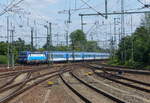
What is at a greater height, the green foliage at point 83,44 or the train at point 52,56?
the green foliage at point 83,44

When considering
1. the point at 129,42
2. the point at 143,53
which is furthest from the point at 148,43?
the point at 129,42

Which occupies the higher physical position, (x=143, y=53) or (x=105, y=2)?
(x=105, y=2)

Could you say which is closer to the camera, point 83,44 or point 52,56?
point 52,56

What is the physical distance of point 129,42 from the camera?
73.9 m

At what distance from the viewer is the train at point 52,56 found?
237 ft

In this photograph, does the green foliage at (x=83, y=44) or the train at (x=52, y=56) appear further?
the green foliage at (x=83, y=44)

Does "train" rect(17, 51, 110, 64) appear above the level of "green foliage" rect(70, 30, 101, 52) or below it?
below

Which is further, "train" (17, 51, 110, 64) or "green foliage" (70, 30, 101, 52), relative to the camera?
"green foliage" (70, 30, 101, 52)

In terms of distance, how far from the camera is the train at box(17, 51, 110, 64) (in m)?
72.2

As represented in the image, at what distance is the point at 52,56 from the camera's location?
7862 cm

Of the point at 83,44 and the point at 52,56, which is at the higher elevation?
the point at 83,44

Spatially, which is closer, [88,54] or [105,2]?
[105,2]

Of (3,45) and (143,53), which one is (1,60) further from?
(143,53)

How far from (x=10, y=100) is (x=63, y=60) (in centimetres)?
7075
